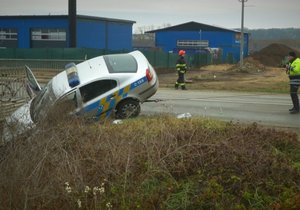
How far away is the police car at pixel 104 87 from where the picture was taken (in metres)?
10.1

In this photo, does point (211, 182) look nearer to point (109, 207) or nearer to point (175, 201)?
point (175, 201)

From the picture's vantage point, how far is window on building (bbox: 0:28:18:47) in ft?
163

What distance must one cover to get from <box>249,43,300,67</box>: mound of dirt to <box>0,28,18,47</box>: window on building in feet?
84.3

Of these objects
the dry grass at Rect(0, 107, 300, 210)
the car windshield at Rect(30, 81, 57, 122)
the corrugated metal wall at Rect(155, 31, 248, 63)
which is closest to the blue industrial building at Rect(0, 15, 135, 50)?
the corrugated metal wall at Rect(155, 31, 248, 63)

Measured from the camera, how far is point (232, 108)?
14.5m

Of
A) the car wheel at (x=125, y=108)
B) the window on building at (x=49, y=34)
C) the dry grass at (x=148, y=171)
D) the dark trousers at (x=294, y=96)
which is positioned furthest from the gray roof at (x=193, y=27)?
the dry grass at (x=148, y=171)

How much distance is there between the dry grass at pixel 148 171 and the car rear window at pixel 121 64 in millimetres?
4558

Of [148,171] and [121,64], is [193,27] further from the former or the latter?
[148,171]

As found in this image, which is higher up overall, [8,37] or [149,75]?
[8,37]

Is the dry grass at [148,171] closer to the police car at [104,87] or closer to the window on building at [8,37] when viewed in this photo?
the police car at [104,87]

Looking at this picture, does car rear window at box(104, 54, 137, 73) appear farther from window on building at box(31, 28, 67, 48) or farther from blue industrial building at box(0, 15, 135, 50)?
window on building at box(31, 28, 67, 48)

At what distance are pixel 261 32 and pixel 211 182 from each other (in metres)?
122

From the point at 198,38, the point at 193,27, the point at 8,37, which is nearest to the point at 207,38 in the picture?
the point at 198,38

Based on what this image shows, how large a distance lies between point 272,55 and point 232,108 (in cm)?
4252
